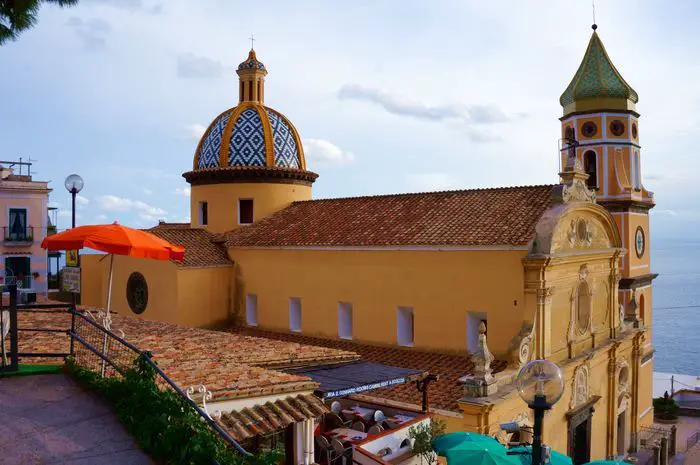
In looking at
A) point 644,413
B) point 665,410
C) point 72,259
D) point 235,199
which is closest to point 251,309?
point 235,199

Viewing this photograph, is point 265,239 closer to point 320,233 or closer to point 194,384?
point 320,233

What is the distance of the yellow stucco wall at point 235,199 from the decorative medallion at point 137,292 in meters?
3.55

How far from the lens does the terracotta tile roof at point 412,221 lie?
1717 centimetres

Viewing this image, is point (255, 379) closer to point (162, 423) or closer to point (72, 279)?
point (162, 423)

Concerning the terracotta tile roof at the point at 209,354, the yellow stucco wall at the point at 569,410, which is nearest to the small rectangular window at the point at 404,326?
the yellow stucco wall at the point at 569,410

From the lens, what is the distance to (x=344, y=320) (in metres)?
19.8

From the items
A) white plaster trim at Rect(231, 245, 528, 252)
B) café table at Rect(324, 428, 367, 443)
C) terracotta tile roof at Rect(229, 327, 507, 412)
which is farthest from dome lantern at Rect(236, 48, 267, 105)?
café table at Rect(324, 428, 367, 443)

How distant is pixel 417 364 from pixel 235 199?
36.4 feet

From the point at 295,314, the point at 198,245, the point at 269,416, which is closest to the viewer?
the point at 269,416

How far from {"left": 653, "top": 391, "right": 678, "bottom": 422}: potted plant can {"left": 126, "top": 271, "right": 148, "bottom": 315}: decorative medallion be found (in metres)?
26.8

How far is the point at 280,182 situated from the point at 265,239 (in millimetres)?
3432

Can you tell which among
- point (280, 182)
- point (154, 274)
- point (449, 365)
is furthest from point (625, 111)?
point (154, 274)

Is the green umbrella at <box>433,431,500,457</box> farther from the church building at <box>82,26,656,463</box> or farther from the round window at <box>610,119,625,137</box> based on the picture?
the round window at <box>610,119,625,137</box>

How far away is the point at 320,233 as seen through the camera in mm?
20953
